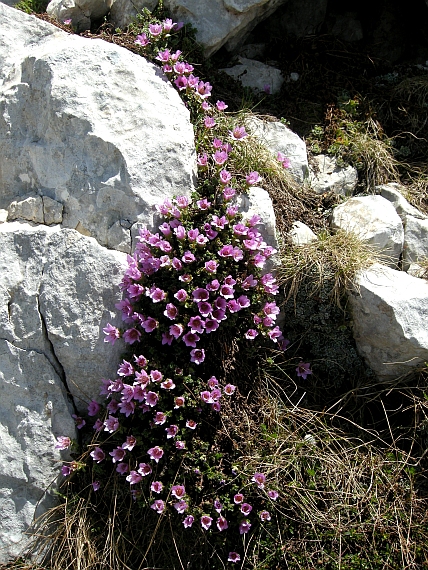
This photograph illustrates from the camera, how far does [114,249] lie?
12.8 feet

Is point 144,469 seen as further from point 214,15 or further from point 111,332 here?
point 214,15

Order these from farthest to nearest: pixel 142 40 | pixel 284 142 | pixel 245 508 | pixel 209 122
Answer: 1. pixel 284 142
2. pixel 142 40
3. pixel 209 122
4. pixel 245 508

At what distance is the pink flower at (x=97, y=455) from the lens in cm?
362

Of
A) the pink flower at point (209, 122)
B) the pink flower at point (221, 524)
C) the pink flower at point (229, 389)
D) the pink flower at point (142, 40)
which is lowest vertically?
the pink flower at point (221, 524)

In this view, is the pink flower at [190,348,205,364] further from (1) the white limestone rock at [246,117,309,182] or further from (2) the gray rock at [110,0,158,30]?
(2) the gray rock at [110,0,158,30]

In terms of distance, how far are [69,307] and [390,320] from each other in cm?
231

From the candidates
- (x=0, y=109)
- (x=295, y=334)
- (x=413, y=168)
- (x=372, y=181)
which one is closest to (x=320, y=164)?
(x=372, y=181)

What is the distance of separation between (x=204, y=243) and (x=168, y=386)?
1.00 m

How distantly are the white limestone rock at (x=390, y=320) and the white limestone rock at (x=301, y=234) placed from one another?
0.57m

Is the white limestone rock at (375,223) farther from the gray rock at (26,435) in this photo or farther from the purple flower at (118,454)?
the gray rock at (26,435)

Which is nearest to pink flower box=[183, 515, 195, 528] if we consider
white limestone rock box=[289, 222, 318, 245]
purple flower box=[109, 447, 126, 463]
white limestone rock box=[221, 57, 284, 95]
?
Result: purple flower box=[109, 447, 126, 463]

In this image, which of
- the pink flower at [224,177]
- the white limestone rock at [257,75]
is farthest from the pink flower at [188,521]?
the white limestone rock at [257,75]

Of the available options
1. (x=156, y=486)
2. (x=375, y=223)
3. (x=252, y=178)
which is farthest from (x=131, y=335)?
(x=375, y=223)

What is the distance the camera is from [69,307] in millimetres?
3779
